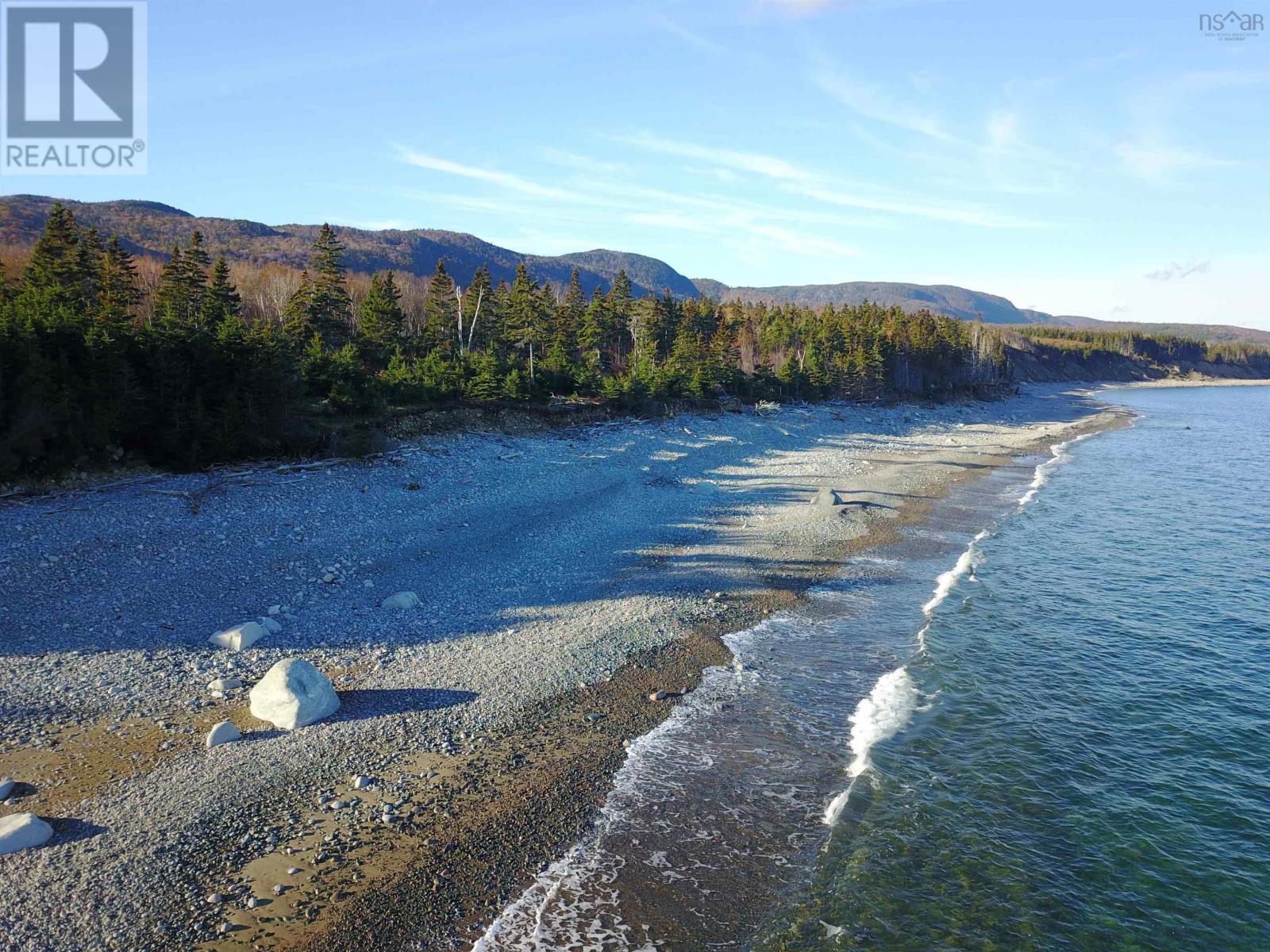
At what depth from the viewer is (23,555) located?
16344 millimetres

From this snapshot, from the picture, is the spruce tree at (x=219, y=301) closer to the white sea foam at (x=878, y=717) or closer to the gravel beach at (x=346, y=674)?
the gravel beach at (x=346, y=674)

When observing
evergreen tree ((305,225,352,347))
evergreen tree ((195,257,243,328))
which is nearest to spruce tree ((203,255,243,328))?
evergreen tree ((195,257,243,328))

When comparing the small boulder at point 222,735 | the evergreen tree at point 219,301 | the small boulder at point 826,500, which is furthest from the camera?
the evergreen tree at point 219,301

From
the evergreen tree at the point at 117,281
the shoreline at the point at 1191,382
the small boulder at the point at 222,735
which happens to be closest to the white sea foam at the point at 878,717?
the small boulder at the point at 222,735

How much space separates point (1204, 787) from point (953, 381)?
9622 cm

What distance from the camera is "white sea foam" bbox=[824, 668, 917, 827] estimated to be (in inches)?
482

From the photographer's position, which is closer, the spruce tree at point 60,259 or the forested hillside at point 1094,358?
the spruce tree at point 60,259

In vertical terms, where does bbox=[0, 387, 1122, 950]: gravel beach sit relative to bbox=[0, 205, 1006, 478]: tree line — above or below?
below

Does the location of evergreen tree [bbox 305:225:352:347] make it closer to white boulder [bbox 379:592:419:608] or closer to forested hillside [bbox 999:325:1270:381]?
white boulder [bbox 379:592:419:608]

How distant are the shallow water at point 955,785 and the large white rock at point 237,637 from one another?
8.88 m

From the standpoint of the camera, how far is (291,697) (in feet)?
39.9

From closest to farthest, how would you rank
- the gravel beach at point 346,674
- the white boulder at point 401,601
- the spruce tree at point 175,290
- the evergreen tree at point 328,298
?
the gravel beach at point 346,674 < the white boulder at point 401,601 < the spruce tree at point 175,290 < the evergreen tree at point 328,298

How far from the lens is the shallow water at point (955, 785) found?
29.9 feet

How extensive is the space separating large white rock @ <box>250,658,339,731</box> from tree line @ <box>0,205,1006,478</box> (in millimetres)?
13517
